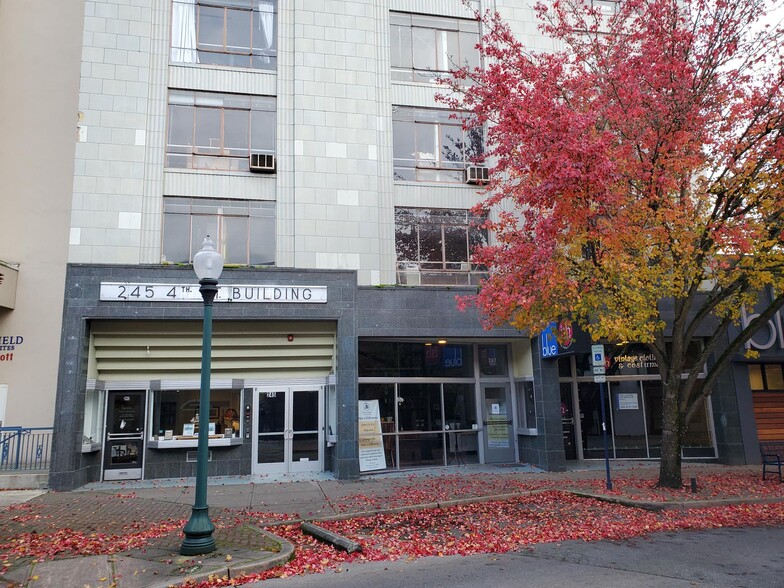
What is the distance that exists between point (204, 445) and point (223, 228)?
885 cm

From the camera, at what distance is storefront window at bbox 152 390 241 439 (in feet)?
49.9

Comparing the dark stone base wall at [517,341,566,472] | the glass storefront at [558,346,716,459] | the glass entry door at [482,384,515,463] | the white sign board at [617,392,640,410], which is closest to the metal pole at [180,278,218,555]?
the dark stone base wall at [517,341,566,472]

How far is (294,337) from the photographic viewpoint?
51.6 feet

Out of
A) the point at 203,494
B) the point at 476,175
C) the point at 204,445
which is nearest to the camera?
the point at 203,494

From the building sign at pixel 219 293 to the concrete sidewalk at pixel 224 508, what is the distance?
4612 mm

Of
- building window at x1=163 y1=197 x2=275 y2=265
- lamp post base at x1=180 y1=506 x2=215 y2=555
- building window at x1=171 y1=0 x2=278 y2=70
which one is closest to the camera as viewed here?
lamp post base at x1=180 y1=506 x2=215 y2=555

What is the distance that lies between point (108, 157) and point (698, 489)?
1645 centimetres

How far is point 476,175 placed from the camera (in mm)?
17297

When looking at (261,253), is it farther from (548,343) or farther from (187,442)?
(548,343)

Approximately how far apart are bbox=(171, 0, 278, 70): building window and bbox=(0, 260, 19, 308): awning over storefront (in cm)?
724

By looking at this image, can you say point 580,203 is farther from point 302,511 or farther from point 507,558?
point 302,511

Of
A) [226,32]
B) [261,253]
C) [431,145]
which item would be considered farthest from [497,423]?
[226,32]

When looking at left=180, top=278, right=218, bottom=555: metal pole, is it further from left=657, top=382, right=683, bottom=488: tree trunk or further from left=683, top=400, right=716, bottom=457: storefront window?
left=683, top=400, right=716, bottom=457: storefront window

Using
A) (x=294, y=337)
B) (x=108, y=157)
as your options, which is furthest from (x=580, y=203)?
(x=108, y=157)
